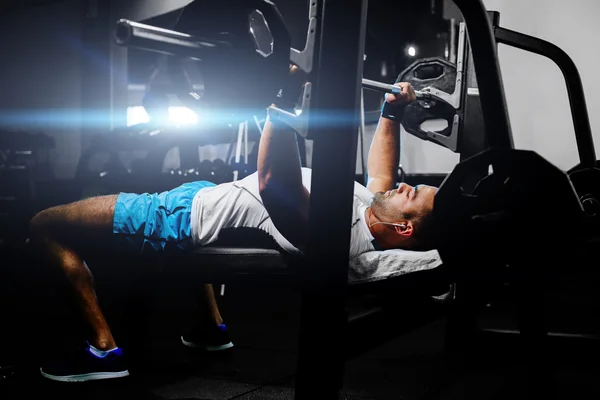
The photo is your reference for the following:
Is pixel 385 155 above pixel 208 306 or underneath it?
above

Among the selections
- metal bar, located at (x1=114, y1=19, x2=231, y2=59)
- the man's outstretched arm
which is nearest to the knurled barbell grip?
the man's outstretched arm

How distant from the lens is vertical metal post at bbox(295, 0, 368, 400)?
121cm

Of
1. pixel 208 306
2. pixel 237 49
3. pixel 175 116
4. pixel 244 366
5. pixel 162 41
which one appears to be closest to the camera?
pixel 162 41

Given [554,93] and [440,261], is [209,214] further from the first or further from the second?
[554,93]

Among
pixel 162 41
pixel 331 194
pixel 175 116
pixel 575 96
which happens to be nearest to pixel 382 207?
pixel 331 194

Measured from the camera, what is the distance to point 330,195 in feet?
4.03

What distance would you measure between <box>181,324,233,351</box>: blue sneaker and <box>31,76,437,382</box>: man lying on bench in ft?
1.67

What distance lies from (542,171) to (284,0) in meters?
4.98

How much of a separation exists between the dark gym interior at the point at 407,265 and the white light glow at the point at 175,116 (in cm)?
34

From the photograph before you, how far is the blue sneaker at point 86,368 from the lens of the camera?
76.5 inches

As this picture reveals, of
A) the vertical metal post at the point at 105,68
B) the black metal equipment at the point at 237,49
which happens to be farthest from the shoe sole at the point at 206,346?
the vertical metal post at the point at 105,68

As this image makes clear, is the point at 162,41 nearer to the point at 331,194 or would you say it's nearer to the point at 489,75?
the point at 331,194

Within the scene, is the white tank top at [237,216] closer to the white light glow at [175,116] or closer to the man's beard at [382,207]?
the man's beard at [382,207]

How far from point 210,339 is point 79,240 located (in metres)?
0.82
